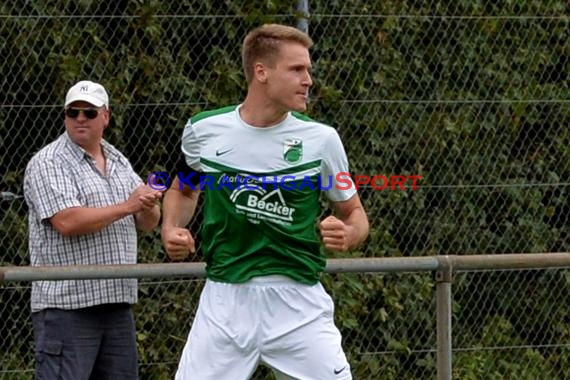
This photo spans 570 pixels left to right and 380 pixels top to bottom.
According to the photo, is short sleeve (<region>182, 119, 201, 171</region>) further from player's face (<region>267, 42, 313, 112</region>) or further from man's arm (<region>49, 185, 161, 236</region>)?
man's arm (<region>49, 185, 161, 236</region>)

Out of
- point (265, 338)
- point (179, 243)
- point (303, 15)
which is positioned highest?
point (303, 15)

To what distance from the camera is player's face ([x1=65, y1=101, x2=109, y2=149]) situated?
653 centimetres

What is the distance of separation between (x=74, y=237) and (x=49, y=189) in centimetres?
26

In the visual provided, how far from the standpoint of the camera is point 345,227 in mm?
5406

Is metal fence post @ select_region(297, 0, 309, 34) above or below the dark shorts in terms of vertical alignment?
above

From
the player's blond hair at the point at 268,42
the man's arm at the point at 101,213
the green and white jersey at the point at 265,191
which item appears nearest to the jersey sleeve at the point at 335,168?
the green and white jersey at the point at 265,191

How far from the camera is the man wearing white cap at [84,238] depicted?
6344mm

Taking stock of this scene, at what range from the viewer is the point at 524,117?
357 inches

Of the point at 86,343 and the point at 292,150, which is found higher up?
the point at 292,150

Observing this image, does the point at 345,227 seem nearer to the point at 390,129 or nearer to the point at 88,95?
the point at 88,95

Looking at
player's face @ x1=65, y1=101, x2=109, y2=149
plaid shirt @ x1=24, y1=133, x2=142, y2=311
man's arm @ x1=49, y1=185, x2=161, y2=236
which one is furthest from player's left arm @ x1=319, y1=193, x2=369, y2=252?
player's face @ x1=65, y1=101, x2=109, y2=149

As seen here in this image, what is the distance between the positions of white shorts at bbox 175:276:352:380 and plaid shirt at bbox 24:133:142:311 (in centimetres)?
105

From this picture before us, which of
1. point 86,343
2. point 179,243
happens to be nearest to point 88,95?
point 86,343

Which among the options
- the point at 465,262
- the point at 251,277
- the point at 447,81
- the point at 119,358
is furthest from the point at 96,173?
the point at 447,81
